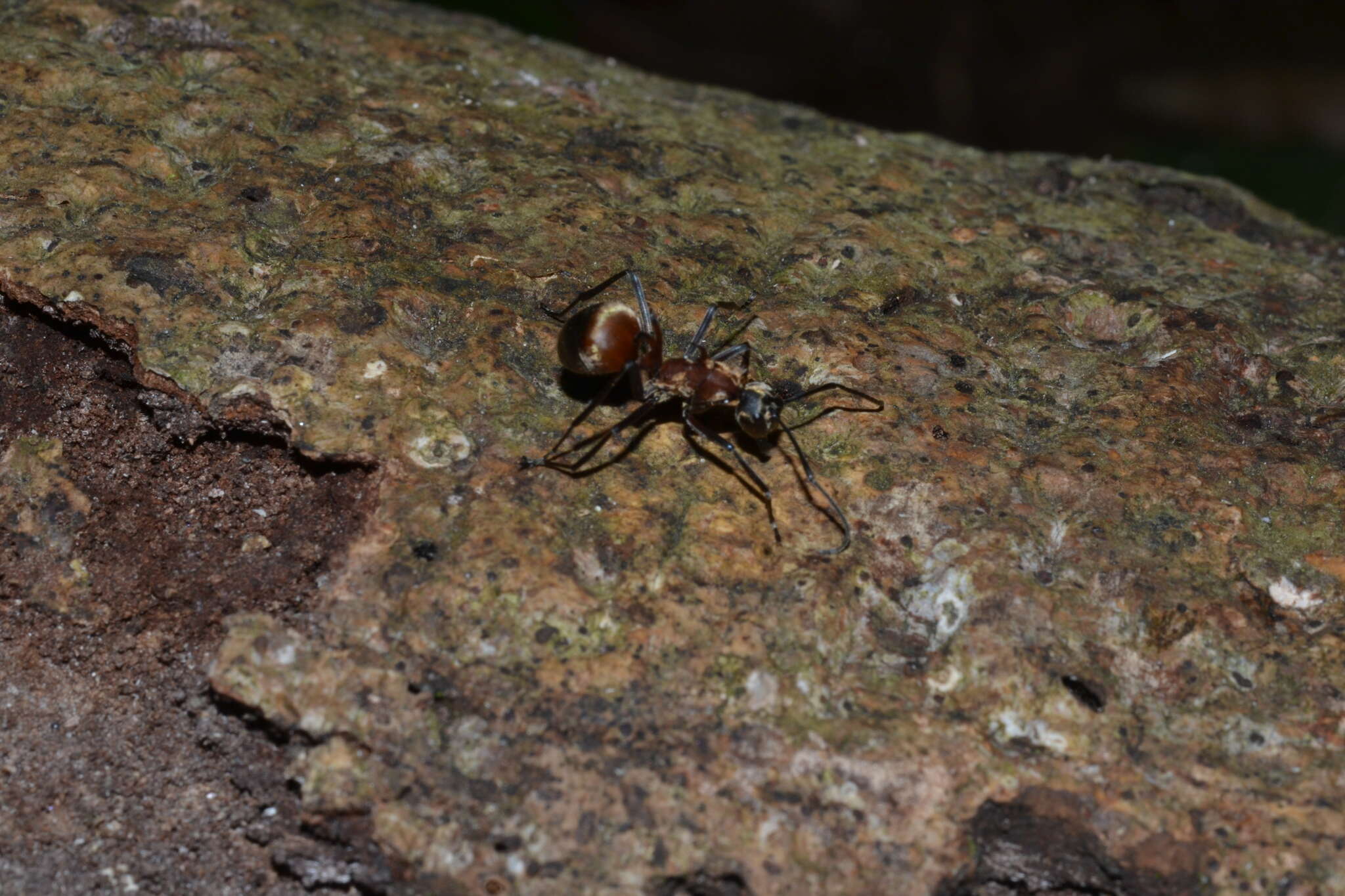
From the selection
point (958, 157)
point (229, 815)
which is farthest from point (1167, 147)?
point (229, 815)

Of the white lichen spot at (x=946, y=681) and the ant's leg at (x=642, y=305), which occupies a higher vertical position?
the ant's leg at (x=642, y=305)

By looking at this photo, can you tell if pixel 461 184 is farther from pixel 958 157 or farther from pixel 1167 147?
pixel 1167 147

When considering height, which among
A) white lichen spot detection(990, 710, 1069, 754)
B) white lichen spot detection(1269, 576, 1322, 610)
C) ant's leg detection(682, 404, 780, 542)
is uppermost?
white lichen spot detection(1269, 576, 1322, 610)

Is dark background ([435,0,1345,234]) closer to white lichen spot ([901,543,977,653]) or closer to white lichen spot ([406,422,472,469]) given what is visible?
white lichen spot ([406,422,472,469])

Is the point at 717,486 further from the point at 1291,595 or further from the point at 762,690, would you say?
the point at 1291,595

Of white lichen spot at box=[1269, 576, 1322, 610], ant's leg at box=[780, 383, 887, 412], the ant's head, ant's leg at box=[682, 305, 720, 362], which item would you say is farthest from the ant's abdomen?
white lichen spot at box=[1269, 576, 1322, 610]

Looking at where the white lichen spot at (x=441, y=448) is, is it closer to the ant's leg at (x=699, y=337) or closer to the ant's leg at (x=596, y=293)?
the ant's leg at (x=596, y=293)

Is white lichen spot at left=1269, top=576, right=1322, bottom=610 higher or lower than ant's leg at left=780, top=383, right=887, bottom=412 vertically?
lower

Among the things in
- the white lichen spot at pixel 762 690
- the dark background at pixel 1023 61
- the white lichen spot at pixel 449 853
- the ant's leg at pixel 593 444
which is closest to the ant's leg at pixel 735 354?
the ant's leg at pixel 593 444
